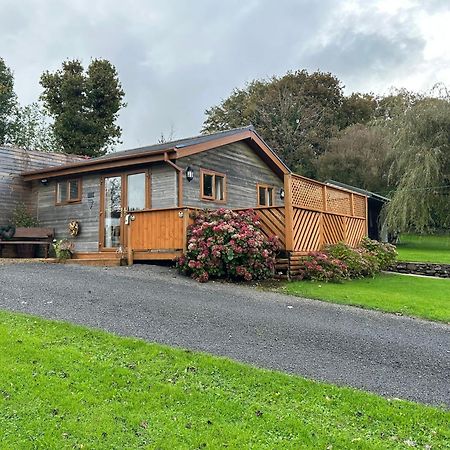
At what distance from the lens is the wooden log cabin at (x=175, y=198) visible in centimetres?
1029

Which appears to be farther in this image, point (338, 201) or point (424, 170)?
point (424, 170)

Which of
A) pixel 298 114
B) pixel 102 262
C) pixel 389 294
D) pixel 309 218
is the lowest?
pixel 389 294

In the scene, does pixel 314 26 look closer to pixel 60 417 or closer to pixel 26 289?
pixel 26 289

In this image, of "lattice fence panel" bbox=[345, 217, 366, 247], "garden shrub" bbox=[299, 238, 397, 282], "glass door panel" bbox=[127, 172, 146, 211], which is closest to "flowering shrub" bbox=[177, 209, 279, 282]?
"garden shrub" bbox=[299, 238, 397, 282]

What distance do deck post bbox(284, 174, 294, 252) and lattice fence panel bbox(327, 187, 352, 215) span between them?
8.24 feet

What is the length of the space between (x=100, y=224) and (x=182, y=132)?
23315mm

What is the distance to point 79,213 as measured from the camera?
13266 mm

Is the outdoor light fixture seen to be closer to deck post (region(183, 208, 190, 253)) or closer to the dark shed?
deck post (region(183, 208, 190, 253))

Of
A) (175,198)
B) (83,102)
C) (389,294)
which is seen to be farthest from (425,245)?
(83,102)

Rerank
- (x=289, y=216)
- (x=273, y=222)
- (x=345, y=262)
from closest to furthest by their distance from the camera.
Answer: (x=289, y=216) < (x=273, y=222) < (x=345, y=262)

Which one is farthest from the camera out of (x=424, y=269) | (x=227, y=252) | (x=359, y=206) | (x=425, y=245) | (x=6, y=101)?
(x=6, y=101)

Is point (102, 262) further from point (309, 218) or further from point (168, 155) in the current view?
point (309, 218)

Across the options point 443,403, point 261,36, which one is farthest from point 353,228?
point 443,403

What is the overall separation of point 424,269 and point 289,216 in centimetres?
638
